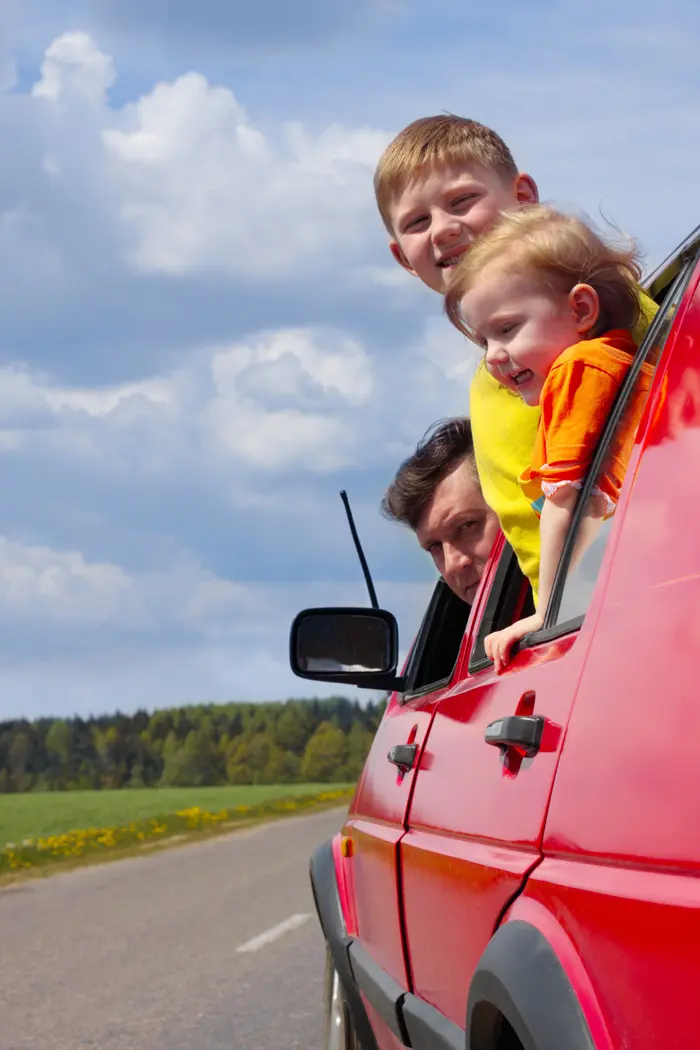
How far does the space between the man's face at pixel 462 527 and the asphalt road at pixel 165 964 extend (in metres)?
2.96

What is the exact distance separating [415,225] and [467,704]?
177cm

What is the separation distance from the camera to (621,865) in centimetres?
169

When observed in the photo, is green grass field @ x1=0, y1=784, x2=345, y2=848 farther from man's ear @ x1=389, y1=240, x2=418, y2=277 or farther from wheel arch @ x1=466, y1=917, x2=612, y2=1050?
wheel arch @ x1=466, y1=917, x2=612, y2=1050

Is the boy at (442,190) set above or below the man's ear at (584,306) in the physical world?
above

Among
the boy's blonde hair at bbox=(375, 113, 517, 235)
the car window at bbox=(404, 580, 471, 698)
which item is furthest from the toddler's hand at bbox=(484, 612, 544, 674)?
the boy's blonde hair at bbox=(375, 113, 517, 235)

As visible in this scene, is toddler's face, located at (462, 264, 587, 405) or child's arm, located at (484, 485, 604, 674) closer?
child's arm, located at (484, 485, 604, 674)

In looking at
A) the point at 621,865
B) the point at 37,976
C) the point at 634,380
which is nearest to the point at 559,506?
the point at 634,380

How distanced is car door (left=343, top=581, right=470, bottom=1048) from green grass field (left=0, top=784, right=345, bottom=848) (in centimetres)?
3049

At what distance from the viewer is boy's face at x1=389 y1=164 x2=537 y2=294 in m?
3.98

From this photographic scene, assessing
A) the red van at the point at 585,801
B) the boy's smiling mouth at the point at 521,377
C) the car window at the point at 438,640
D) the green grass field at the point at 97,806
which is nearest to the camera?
the red van at the point at 585,801

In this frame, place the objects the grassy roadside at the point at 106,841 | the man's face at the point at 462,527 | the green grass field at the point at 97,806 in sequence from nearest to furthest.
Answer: the man's face at the point at 462,527 < the grassy roadside at the point at 106,841 < the green grass field at the point at 97,806

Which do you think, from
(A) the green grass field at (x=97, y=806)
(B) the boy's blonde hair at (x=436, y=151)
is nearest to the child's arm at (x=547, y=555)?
(B) the boy's blonde hair at (x=436, y=151)

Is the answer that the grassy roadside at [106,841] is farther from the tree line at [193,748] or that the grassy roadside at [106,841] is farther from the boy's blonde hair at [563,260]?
the tree line at [193,748]

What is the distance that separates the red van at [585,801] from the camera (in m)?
Result: 1.58
